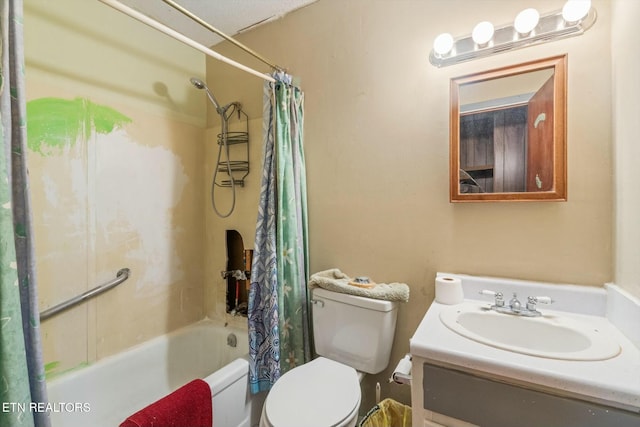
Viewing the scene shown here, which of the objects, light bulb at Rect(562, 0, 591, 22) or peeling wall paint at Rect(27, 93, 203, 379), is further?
peeling wall paint at Rect(27, 93, 203, 379)

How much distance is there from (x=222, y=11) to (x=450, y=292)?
206 cm

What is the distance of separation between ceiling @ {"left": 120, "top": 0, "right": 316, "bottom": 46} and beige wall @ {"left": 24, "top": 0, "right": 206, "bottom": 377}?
12 centimetres

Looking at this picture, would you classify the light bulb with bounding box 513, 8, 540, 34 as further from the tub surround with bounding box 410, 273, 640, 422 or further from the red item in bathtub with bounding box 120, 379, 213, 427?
the red item in bathtub with bounding box 120, 379, 213, 427

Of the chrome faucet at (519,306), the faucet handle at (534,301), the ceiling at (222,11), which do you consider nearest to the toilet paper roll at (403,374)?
the chrome faucet at (519,306)

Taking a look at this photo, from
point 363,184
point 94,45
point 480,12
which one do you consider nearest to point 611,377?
point 363,184

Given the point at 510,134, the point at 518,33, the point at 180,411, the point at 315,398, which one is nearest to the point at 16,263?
the point at 180,411

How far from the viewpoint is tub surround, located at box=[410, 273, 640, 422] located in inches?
27.1

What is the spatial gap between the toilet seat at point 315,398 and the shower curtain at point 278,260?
0.28 meters

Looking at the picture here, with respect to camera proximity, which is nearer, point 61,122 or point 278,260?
point 61,122

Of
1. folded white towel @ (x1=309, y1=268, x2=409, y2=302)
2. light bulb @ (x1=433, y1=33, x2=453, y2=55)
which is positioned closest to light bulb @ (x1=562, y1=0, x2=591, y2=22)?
light bulb @ (x1=433, y1=33, x2=453, y2=55)

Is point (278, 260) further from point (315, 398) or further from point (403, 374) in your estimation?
point (403, 374)

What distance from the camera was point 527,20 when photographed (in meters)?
1.14

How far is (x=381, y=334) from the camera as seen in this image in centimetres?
134

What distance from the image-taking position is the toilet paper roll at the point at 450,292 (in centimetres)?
124
